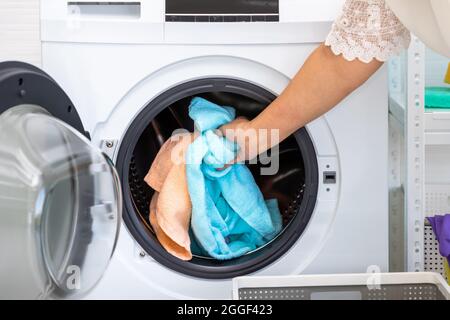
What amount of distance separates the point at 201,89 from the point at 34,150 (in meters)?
0.40

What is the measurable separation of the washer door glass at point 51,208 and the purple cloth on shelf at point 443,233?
69 cm

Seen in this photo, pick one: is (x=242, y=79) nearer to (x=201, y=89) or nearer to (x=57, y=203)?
(x=201, y=89)

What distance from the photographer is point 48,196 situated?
1123 millimetres

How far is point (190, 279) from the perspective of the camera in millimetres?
1466

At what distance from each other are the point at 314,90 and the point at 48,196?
1.69 feet

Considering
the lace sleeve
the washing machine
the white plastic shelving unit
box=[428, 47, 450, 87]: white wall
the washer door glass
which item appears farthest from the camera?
box=[428, 47, 450, 87]: white wall

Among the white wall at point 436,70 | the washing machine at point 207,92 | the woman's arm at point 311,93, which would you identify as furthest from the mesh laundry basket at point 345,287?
the white wall at point 436,70

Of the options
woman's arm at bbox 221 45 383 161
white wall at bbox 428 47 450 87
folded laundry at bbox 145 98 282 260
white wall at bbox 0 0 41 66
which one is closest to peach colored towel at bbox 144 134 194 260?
folded laundry at bbox 145 98 282 260

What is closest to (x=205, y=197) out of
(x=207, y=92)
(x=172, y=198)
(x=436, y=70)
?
(x=172, y=198)

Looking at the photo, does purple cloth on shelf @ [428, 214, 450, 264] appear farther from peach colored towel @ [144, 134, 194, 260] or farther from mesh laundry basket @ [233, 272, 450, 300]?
peach colored towel @ [144, 134, 194, 260]

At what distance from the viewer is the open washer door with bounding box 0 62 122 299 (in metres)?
1.08

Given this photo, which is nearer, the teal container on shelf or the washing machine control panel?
the washing machine control panel

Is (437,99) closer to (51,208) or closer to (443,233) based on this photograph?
(443,233)

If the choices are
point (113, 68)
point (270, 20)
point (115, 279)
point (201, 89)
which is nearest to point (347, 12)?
point (270, 20)
